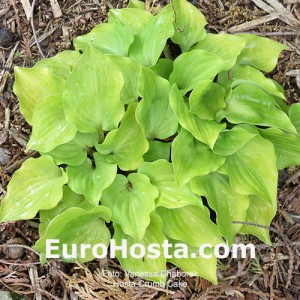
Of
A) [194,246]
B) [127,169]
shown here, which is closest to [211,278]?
[194,246]

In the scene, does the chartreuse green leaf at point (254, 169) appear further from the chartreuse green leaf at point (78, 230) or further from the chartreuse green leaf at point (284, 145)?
the chartreuse green leaf at point (78, 230)

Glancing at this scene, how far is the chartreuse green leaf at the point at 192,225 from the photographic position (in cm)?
209

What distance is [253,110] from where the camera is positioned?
82.1 inches

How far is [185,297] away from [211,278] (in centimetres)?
19

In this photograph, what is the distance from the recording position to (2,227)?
227 cm

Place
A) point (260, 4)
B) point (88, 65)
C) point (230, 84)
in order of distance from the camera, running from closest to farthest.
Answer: point (88, 65) < point (230, 84) < point (260, 4)

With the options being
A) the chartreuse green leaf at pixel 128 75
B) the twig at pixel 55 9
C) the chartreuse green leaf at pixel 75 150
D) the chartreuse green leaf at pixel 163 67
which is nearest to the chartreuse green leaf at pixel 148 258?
the chartreuse green leaf at pixel 75 150

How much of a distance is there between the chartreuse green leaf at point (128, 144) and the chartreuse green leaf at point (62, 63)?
0.41m

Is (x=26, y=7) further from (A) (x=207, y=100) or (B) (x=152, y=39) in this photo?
(A) (x=207, y=100)

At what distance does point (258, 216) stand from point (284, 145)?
0.34 meters

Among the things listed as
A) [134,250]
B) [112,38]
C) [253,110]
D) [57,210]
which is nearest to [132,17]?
[112,38]

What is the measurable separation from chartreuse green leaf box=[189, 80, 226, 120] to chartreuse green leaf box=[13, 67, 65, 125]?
1.90 ft

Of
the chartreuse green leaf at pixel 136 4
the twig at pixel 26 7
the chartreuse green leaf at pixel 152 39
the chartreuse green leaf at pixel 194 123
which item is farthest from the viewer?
the twig at pixel 26 7

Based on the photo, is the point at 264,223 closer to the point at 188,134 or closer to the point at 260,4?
the point at 188,134
